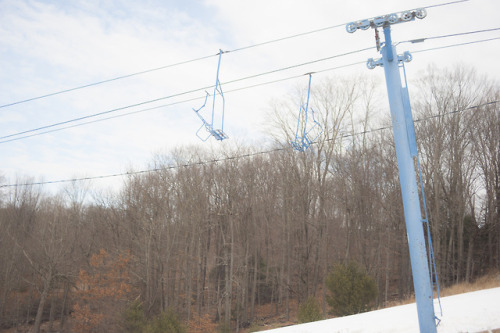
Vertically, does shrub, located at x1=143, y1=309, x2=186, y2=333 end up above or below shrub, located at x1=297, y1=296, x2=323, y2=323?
below

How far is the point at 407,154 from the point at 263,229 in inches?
1154

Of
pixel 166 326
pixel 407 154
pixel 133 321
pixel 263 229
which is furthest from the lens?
pixel 263 229

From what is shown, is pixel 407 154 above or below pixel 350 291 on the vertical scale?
above

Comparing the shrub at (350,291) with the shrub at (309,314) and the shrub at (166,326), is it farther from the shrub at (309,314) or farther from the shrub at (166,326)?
the shrub at (166,326)

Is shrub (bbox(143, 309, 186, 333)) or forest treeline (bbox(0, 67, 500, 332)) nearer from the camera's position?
shrub (bbox(143, 309, 186, 333))

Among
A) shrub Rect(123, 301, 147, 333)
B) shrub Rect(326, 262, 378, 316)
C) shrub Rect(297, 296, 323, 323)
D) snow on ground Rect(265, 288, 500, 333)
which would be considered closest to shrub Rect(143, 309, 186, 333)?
shrub Rect(123, 301, 147, 333)

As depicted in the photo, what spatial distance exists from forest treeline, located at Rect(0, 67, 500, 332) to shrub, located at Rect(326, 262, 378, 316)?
920 centimetres

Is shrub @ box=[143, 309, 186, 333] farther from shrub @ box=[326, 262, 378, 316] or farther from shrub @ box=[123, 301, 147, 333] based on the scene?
shrub @ box=[326, 262, 378, 316]

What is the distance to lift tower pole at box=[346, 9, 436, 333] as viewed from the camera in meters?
5.66

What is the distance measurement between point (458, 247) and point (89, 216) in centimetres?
3404

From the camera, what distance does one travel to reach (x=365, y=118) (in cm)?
2806

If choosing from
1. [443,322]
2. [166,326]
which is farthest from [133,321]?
[443,322]

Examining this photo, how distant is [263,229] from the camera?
34500 mm

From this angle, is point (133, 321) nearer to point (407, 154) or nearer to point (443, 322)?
point (443, 322)
